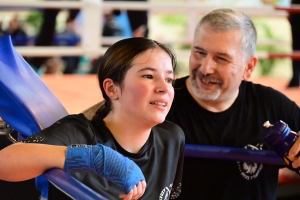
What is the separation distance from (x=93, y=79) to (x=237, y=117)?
2583 millimetres

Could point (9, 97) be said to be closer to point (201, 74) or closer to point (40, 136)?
point (40, 136)

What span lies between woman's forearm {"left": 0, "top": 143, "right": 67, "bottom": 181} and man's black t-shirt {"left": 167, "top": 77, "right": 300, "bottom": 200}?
65 cm

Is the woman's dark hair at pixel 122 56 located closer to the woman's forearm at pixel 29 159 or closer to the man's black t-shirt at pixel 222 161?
the woman's forearm at pixel 29 159

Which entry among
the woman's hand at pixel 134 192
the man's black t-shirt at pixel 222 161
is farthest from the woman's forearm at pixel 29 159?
the man's black t-shirt at pixel 222 161

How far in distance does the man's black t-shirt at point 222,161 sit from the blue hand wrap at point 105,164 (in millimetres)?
629

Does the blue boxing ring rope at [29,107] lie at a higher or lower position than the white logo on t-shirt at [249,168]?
higher

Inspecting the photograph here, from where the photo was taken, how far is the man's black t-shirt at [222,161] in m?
1.81

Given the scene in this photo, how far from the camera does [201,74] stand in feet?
5.91

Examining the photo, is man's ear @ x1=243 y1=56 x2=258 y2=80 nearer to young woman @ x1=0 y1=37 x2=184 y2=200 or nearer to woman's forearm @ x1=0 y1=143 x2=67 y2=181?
young woman @ x1=0 y1=37 x2=184 y2=200

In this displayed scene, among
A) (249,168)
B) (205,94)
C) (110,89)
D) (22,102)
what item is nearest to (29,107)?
(22,102)

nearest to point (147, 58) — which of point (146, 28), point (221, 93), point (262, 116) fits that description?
point (221, 93)

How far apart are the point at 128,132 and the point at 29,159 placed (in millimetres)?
263

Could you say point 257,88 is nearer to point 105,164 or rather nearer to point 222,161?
point 222,161

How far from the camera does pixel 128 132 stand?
139 centimetres
